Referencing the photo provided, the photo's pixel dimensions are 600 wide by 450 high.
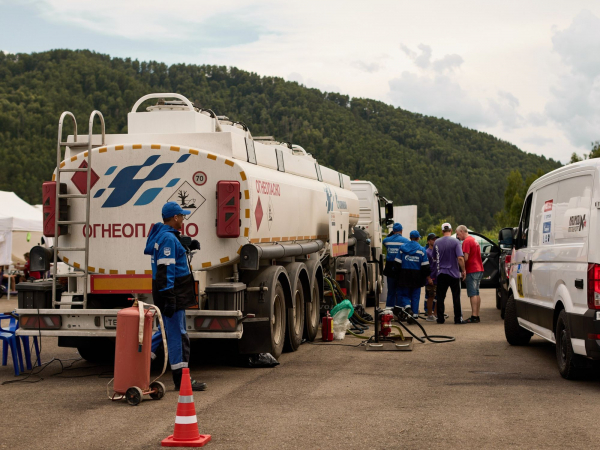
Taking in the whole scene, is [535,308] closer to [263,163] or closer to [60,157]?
[263,163]

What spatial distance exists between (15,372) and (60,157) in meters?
2.57

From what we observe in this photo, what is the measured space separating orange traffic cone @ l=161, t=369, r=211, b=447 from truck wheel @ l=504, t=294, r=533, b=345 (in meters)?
7.03

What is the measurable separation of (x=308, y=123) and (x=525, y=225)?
297 feet

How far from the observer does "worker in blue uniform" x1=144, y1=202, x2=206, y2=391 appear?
8.02 metres

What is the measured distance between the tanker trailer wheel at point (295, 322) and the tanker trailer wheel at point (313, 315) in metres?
0.27

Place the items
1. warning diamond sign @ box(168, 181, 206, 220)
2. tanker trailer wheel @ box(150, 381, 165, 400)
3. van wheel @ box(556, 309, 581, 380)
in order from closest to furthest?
tanker trailer wheel @ box(150, 381, 165, 400) < van wheel @ box(556, 309, 581, 380) < warning diamond sign @ box(168, 181, 206, 220)

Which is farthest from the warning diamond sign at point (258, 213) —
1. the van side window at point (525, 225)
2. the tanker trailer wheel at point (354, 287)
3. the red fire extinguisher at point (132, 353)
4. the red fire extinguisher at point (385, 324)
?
the tanker trailer wheel at point (354, 287)

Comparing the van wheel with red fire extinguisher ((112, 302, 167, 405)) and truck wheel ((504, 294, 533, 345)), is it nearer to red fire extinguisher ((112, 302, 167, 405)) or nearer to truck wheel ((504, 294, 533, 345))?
truck wheel ((504, 294, 533, 345))

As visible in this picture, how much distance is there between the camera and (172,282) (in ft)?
26.4

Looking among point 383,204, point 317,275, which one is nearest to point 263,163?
point 317,275

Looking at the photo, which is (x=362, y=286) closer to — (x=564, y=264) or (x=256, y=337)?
(x=256, y=337)

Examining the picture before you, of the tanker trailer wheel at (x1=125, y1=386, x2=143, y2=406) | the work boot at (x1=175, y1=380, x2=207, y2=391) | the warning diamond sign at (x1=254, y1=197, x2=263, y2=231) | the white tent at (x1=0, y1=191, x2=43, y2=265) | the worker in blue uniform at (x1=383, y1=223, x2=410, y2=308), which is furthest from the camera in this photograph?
the white tent at (x1=0, y1=191, x2=43, y2=265)

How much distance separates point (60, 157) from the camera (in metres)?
9.59

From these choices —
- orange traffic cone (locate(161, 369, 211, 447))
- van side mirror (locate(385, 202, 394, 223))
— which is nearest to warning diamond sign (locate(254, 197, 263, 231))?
orange traffic cone (locate(161, 369, 211, 447))
